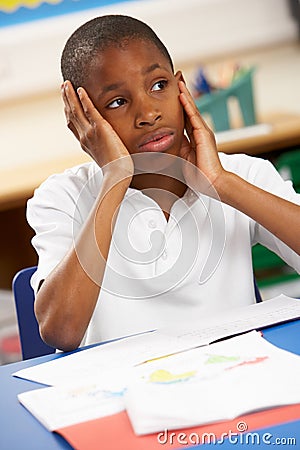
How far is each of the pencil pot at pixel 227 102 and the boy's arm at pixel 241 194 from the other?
1.32 meters

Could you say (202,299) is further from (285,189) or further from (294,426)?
(294,426)

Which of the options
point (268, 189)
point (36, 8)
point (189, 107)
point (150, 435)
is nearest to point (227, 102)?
point (36, 8)

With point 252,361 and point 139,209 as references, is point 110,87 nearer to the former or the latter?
point 139,209

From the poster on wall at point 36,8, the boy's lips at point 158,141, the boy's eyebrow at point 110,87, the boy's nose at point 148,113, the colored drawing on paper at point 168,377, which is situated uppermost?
the poster on wall at point 36,8

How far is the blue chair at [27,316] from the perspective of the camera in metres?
1.75

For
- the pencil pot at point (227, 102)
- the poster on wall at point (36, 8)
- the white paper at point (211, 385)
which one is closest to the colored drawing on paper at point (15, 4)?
the poster on wall at point (36, 8)

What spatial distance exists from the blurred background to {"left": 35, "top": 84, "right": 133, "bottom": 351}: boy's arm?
4.16 ft

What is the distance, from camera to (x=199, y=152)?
164 cm

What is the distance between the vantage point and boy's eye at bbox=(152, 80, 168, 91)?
1.53 meters

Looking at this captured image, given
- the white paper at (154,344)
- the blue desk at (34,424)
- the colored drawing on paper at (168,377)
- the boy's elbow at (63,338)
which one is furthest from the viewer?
the boy's elbow at (63,338)

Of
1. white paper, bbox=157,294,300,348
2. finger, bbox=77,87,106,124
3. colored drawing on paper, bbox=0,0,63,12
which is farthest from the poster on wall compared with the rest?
white paper, bbox=157,294,300,348

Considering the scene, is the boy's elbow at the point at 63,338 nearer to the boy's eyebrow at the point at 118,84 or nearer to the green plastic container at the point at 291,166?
the boy's eyebrow at the point at 118,84

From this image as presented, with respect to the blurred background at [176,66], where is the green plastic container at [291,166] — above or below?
below

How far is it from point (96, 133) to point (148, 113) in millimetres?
121
